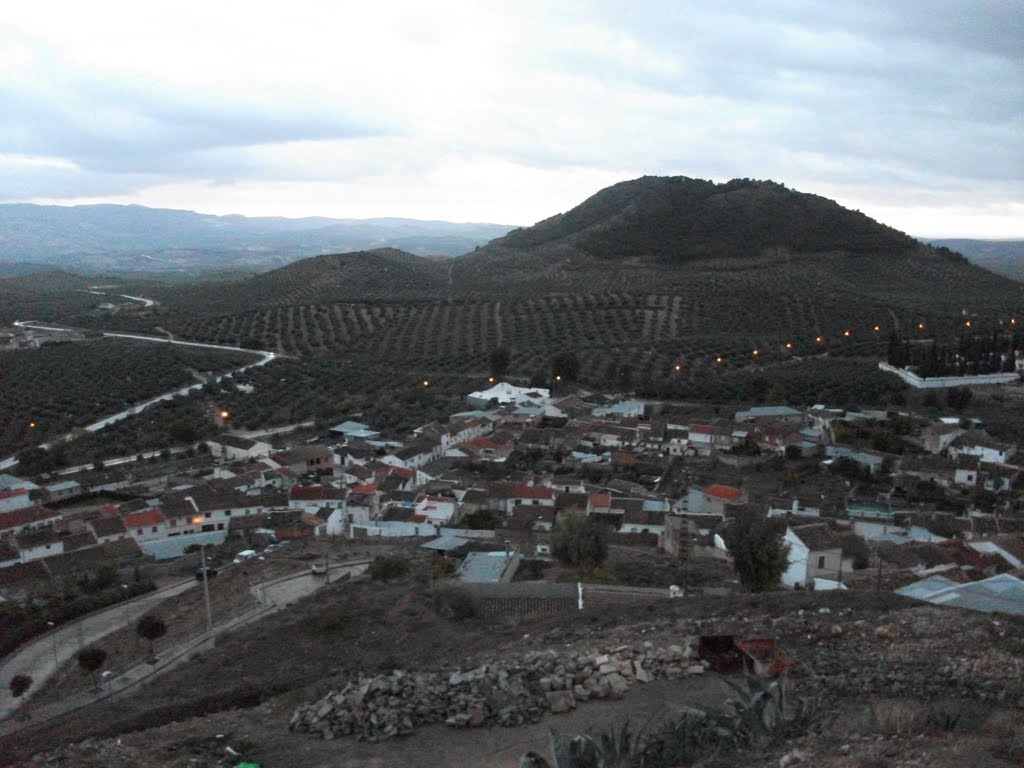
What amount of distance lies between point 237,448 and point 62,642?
15988mm

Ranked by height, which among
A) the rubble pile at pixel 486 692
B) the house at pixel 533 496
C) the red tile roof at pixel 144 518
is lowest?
the red tile roof at pixel 144 518

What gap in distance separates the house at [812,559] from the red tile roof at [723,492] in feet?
18.4

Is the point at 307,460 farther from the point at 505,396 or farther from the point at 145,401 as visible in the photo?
the point at 145,401

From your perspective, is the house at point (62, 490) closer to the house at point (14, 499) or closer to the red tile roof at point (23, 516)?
the house at point (14, 499)

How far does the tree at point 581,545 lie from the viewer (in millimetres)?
16547

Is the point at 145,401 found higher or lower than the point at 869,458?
lower

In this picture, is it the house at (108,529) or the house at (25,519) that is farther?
the house at (25,519)

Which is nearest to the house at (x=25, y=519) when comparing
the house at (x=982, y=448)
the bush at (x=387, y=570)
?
the bush at (x=387, y=570)

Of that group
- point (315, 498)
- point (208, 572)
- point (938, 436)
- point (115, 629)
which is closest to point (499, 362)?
point (315, 498)

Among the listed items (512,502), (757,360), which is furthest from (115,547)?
(757,360)

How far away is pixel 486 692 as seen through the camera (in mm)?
8055

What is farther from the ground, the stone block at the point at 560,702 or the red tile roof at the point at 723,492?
the stone block at the point at 560,702

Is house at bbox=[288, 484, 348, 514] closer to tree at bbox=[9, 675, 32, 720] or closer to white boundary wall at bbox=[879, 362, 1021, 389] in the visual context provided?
tree at bbox=[9, 675, 32, 720]

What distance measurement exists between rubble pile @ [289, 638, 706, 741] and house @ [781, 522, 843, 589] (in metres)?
8.91
